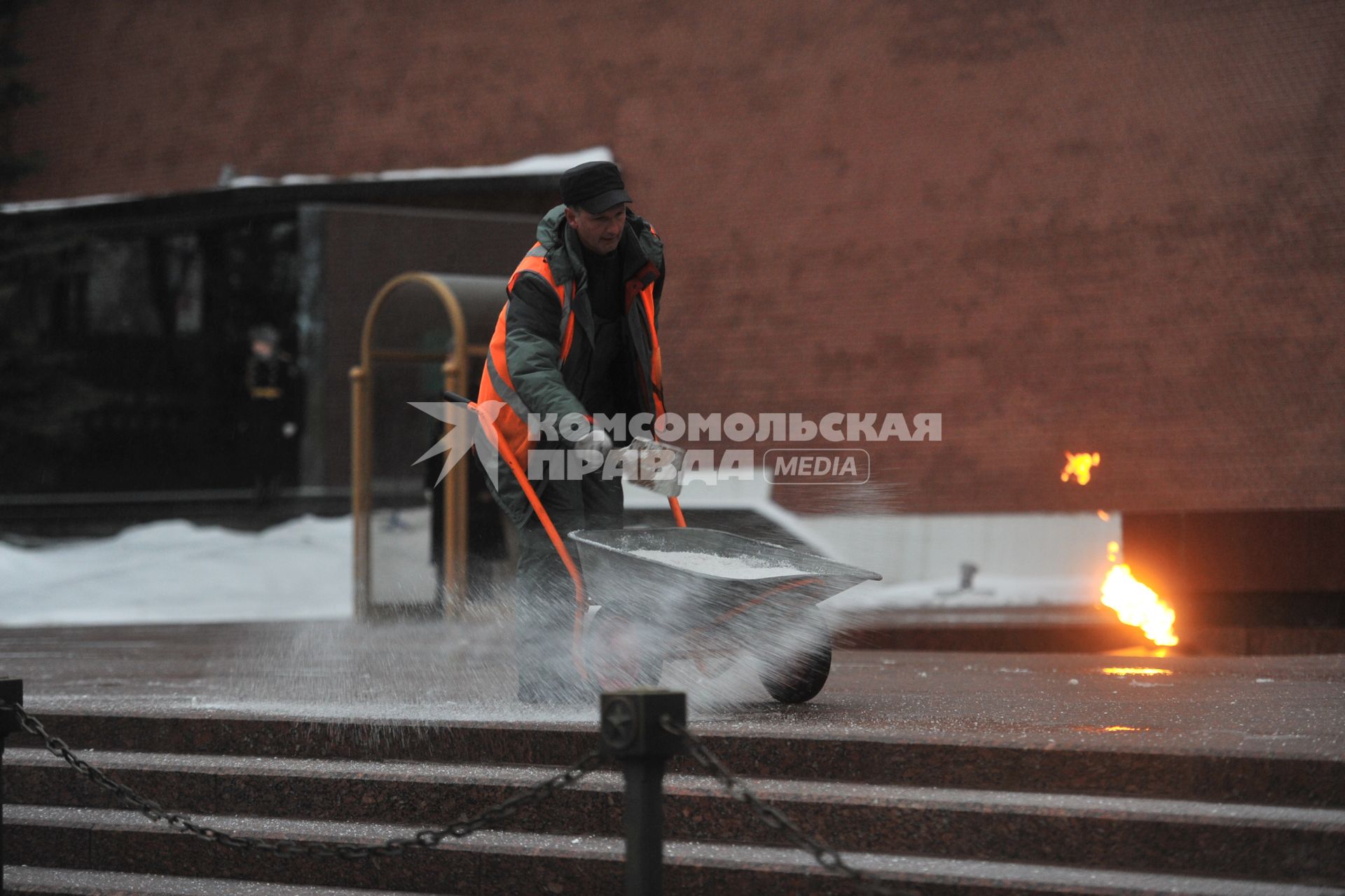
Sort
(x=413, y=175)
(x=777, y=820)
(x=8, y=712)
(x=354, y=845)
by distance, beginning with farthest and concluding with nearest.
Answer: (x=413, y=175) → (x=8, y=712) → (x=354, y=845) → (x=777, y=820)

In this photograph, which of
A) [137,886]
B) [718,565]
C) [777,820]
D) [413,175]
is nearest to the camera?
[777,820]

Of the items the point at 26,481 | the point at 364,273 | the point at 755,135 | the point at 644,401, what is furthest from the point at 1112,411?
the point at 26,481

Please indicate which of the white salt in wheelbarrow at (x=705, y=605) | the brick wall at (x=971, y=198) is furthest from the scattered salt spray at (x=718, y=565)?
the brick wall at (x=971, y=198)

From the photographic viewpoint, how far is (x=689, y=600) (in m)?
4.34

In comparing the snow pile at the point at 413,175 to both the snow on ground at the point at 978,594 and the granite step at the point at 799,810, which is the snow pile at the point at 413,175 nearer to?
the snow on ground at the point at 978,594

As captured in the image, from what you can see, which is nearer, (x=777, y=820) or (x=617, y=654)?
(x=777, y=820)

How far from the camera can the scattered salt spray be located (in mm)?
4387

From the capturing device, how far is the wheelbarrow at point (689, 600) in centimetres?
434

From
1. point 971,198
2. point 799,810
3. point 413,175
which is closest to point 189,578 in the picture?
point 413,175

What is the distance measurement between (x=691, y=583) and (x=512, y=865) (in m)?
0.97

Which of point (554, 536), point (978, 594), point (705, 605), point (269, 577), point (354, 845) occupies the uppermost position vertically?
point (554, 536)

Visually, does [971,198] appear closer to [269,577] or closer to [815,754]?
[269,577]

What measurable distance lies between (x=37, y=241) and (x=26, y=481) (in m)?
2.65

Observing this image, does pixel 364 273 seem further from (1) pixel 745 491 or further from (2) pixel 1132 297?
(2) pixel 1132 297
